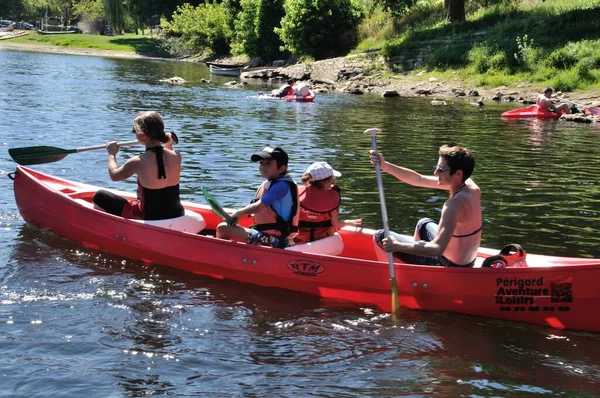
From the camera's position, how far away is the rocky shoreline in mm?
29469

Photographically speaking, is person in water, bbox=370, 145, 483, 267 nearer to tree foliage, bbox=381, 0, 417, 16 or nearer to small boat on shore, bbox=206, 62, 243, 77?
tree foliage, bbox=381, 0, 417, 16

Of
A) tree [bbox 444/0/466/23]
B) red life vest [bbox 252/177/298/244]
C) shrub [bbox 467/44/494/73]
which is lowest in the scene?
red life vest [bbox 252/177/298/244]

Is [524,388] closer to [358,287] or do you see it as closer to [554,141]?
[358,287]

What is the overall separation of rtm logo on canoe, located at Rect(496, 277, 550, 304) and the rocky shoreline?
18.5 m

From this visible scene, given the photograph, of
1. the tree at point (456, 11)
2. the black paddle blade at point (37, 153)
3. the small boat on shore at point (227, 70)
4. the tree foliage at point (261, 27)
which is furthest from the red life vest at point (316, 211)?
the tree foliage at point (261, 27)

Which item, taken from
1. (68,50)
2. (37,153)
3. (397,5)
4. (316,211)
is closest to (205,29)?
(68,50)

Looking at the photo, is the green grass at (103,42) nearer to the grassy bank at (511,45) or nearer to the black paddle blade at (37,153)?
the grassy bank at (511,45)

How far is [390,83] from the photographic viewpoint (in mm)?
34781

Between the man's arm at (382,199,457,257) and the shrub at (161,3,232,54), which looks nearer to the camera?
the man's arm at (382,199,457,257)

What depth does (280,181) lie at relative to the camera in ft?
27.0

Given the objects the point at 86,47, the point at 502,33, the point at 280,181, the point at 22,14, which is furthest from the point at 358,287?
the point at 22,14

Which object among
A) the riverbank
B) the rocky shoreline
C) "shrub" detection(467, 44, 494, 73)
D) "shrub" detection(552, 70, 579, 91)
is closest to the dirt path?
the rocky shoreline

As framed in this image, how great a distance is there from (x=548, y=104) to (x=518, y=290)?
61.4 feet

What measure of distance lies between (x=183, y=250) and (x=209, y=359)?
253 centimetres
